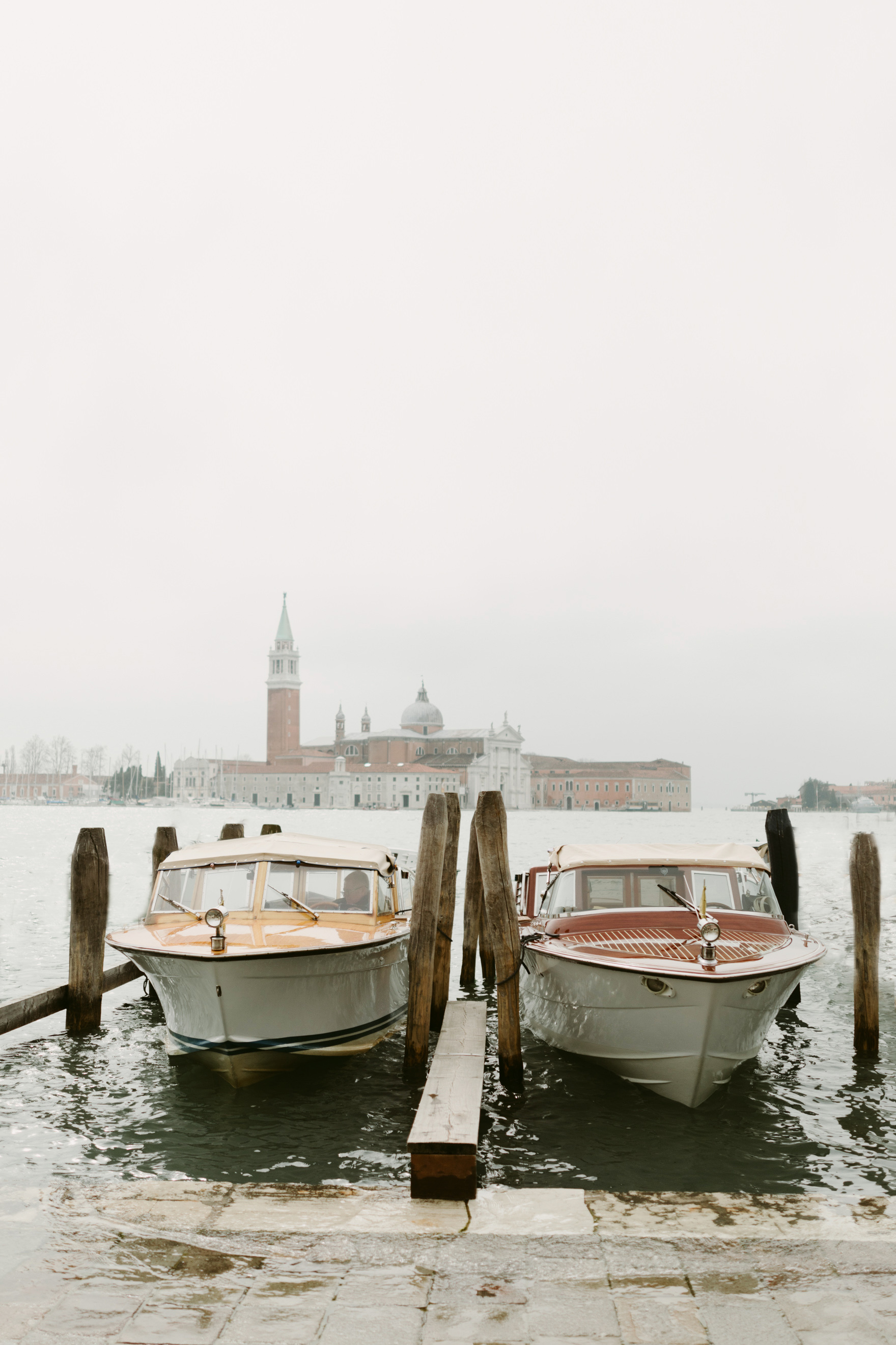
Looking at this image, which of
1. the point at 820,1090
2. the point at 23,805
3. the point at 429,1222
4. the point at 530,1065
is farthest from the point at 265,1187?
the point at 23,805

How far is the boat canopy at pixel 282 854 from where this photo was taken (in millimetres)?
9617

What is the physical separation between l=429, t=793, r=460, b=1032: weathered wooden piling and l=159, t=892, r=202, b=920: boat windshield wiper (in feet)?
6.93

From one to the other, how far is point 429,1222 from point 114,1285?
1370 mm

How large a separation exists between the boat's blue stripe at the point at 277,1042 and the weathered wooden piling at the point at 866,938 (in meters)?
4.60

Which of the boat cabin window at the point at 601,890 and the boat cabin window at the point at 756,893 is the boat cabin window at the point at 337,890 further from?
the boat cabin window at the point at 756,893

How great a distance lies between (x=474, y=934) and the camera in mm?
14891

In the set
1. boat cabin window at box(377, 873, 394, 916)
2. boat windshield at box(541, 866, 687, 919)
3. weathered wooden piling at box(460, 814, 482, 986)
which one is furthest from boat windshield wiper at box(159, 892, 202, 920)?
weathered wooden piling at box(460, 814, 482, 986)

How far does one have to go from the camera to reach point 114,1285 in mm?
4172

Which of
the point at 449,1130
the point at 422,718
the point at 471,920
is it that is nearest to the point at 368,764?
the point at 422,718

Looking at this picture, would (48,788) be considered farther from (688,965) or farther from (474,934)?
(688,965)

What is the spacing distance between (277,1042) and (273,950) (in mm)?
803

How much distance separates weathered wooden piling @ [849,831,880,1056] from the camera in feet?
32.7

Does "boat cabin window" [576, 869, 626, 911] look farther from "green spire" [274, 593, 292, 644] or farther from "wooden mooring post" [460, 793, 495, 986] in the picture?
"green spire" [274, 593, 292, 644]

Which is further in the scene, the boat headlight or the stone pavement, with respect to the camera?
the boat headlight
